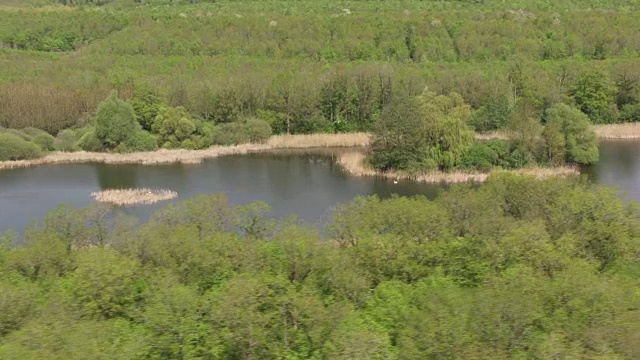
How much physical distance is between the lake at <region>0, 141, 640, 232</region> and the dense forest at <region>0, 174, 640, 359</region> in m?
11.0

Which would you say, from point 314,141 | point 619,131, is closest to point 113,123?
point 314,141

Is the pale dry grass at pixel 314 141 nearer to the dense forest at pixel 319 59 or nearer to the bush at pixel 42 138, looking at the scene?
the dense forest at pixel 319 59

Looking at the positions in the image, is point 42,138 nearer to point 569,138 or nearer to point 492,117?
point 492,117

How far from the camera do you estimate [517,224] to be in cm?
2572

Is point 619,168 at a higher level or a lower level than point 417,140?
lower

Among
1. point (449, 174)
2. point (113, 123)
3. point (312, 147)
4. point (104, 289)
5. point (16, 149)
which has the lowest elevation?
point (312, 147)

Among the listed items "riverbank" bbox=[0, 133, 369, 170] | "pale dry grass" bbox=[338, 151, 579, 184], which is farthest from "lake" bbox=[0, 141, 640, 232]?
"riverbank" bbox=[0, 133, 369, 170]

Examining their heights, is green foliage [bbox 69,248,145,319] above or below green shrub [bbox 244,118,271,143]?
above

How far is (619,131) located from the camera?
61.4m

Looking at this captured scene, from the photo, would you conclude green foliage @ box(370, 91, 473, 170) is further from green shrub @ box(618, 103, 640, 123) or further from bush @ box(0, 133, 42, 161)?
bush @ box(0, 133, 42, 161)

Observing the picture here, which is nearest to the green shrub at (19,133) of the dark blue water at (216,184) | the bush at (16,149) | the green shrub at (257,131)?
the bush at (16,149)

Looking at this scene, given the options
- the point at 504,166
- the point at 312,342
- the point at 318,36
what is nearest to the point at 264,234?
the point at 312,342

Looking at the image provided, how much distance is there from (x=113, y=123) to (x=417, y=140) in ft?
80.2

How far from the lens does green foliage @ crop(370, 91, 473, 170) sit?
48844 mm
